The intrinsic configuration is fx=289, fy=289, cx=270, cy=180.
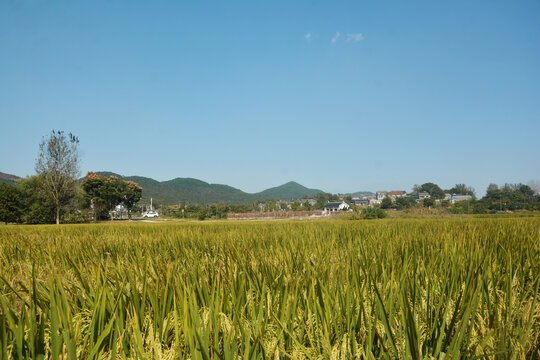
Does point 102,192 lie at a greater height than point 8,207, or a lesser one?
greater

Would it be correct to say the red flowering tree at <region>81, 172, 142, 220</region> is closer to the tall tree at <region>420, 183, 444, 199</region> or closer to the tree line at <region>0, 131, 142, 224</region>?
the tree line at <region>0, 131, 142, 224</region>

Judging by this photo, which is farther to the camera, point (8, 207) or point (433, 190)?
point (433, 190)

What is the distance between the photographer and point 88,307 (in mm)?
1528

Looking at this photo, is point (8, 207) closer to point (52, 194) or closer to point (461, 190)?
point (52, 194)

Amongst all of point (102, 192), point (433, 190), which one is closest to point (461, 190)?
point (433, 190)

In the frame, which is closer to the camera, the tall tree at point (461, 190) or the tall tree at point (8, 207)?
the tall tree at point (8, 207)

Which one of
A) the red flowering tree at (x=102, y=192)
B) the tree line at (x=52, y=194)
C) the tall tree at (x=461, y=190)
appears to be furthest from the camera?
the tall tree at (x=461, y=190)

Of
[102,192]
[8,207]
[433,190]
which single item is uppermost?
[433,190]

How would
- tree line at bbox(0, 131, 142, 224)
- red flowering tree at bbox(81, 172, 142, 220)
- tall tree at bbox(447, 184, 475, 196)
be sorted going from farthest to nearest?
1. tall tree at bbox(447, 184, 475, 196)
2. red flowering tree at bbox(81, 172, 142, 220)
3. tree line at bbox(0, 131, 142, 224)

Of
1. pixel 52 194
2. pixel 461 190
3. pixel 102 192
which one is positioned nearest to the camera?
pixel 52 194

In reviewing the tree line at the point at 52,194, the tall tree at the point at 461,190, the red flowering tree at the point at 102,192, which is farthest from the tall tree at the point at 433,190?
the tree line at the point at 52,194

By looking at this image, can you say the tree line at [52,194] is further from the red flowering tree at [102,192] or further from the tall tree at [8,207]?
the red flowering tree at [102,192]

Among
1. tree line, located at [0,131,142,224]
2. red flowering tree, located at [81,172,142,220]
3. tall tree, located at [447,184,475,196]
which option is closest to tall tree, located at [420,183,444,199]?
tall tree, located at [447,184,475,196]

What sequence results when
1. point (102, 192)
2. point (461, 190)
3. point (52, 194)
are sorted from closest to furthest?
point (52, 194), point (102, 192), point (461, 190)
